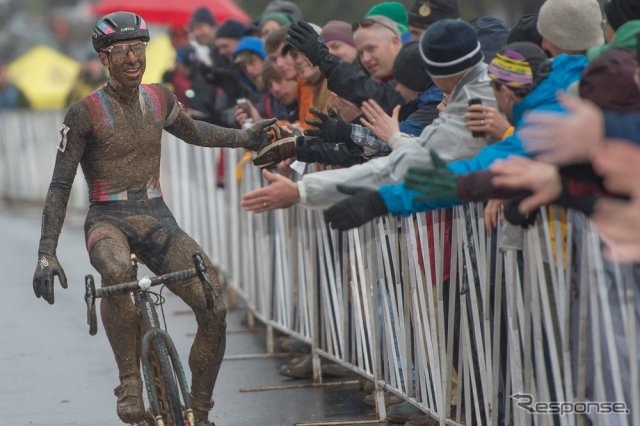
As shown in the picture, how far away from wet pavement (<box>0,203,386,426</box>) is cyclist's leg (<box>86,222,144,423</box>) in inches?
45.5

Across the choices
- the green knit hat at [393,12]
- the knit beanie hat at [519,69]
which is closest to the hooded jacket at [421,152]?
the knit beanie hat at [519,69]

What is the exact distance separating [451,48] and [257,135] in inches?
74.2

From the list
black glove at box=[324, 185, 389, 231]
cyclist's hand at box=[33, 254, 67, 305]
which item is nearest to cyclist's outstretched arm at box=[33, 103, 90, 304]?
cyclist's hand at box=[33, 254, 67, 305]

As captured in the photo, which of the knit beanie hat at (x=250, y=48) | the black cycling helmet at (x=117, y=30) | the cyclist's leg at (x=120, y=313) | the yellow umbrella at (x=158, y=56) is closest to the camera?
the cyclist's leg at (x=120, y=313)

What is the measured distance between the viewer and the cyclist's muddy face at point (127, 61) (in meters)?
8.25

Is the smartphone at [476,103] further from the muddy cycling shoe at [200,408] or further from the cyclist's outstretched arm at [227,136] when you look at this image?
the muddy cycling shoe at [200,408]

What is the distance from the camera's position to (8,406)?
1009 cm

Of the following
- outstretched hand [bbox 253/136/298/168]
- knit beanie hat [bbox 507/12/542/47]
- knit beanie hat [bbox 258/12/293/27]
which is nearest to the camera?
knit beanie hat [bbox 507/12/542/47]

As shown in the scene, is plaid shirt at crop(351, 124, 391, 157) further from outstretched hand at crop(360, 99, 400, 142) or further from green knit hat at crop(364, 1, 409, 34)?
green knit hat at crop(364, 1, 409, 34)

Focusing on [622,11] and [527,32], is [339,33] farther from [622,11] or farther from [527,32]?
[622,11]

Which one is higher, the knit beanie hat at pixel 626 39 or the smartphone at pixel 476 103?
the knit beanie hat at pixel 626 39

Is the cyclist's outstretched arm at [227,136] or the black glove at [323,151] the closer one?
the black glove at [323,151]

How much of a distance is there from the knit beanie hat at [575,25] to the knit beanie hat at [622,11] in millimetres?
272

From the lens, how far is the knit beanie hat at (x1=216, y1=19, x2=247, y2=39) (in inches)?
559
